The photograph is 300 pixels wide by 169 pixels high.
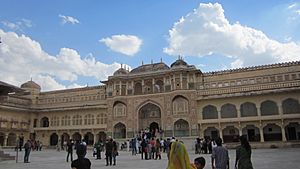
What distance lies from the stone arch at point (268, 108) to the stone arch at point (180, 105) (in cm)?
862

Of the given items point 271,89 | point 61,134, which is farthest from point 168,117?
point 61,134

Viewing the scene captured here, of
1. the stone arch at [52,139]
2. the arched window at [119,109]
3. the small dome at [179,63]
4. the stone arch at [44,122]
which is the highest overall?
the small dome at [179,63]

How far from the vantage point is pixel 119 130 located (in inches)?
1553

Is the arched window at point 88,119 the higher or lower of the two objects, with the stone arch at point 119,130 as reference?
higher

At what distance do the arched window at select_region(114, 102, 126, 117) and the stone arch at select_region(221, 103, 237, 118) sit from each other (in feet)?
41.6

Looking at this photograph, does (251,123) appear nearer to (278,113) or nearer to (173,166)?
(278,113)

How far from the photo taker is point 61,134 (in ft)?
144

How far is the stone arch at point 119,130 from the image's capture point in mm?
39062

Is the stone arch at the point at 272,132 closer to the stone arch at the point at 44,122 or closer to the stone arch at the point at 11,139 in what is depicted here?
the stone arch at the point at 44,122

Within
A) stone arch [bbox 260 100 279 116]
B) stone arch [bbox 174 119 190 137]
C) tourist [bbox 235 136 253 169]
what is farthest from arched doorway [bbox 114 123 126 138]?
tourist [bbox 235 136 253 169]

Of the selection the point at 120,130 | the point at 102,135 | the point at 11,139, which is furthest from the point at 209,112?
the point at 11,139

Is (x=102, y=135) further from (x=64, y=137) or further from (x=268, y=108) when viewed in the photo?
(x=268, y=108)

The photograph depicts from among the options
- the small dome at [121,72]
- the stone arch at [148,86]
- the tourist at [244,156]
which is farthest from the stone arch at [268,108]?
the tourist at [244,156]

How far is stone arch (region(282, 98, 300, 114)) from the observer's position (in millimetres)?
31844
